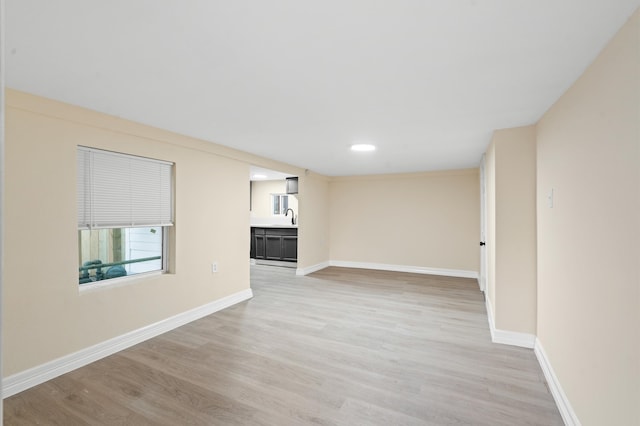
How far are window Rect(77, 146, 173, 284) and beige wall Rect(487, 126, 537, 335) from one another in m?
3.51

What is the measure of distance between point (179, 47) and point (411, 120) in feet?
6.64

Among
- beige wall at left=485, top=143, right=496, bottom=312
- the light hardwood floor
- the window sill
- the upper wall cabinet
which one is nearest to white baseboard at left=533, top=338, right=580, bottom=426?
the light hardwood floor

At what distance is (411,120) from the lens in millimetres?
2900

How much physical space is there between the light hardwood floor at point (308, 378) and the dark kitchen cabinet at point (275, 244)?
124 inches

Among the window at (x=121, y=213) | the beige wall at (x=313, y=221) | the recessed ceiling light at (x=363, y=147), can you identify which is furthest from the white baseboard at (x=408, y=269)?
the window at (x=121, y=213)

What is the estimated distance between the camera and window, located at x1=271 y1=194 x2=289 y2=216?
327 inches

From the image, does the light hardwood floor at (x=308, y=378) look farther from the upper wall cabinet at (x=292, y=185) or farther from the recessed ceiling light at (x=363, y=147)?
the upper wall cabinet at (x=292, y=185)

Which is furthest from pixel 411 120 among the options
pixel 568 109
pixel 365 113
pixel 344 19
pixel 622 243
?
pixel 622 243

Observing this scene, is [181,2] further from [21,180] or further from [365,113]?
[21,180]

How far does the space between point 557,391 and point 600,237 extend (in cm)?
127

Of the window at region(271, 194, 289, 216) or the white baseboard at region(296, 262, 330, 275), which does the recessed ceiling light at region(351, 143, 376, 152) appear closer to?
the white baseboard at region(296, 262, 330, 275)

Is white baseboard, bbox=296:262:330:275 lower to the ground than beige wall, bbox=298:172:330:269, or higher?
lower

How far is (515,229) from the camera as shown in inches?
119

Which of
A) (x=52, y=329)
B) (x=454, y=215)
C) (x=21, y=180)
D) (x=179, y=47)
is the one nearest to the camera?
(x=179, y=47)
